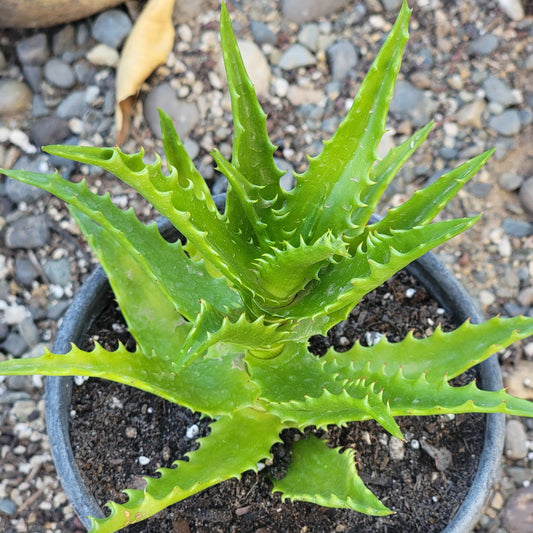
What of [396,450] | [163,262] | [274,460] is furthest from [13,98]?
[396,450]

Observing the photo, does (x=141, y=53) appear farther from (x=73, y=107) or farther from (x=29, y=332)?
(x=29, y=332)

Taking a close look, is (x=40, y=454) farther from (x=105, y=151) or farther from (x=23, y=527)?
(x=105, y=151)

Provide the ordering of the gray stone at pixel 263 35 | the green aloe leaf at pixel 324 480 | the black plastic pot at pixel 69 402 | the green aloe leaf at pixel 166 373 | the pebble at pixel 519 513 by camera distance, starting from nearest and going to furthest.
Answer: the green aloe leaf at pixel 166 373
the green aloe leaf at pixel 324 480
the black plastic pot at pixel 69 402
the pebble at pixel 519 513
the gray stone at pixel 263 35

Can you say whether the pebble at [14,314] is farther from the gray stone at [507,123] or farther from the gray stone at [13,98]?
the gray stone at [507,123]

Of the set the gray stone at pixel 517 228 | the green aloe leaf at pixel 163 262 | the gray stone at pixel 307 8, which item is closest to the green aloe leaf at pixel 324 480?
the green aloe leaf at pixel 163 262

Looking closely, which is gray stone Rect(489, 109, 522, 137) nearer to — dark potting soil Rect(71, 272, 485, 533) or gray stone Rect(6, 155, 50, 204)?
dark potting soil Rect(71, 272, 485, 533)

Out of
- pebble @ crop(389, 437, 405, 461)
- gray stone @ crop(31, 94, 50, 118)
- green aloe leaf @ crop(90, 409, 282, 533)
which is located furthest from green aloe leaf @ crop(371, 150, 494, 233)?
gray stone @ crop(31, 94, 50, 118)
